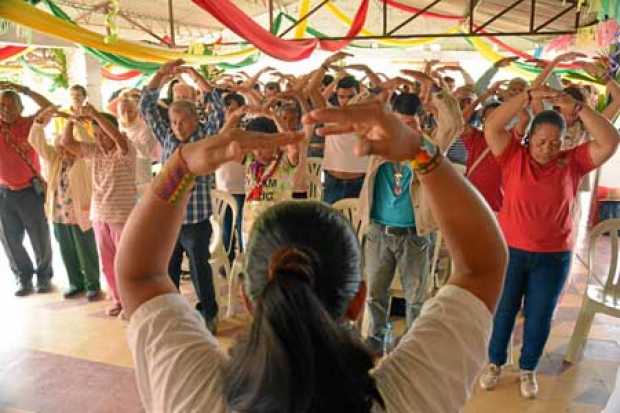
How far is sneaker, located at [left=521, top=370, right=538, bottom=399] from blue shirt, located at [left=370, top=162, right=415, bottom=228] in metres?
0.88

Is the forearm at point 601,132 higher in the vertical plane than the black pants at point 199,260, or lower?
higher

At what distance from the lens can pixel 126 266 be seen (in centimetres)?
77

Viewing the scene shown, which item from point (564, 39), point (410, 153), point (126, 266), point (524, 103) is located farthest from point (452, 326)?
point (564, 39)

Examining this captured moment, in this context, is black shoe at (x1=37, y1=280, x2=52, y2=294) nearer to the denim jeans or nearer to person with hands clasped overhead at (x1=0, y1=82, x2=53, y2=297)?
person with hands clasped overhead at (x1=0, y1=82, x2=53, y2=297)

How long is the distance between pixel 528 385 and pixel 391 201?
3.47ft

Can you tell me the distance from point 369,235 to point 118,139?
155 centimetres

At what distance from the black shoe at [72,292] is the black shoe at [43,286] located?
21 cm

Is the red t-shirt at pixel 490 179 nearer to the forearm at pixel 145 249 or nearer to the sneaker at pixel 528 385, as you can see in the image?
the sneaker at pixel 528 385

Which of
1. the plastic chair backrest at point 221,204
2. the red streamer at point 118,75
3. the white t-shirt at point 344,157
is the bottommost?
the plastic chair backrest at point 221,204

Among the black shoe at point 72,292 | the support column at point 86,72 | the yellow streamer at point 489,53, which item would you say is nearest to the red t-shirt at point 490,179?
the black shoe at point 72,292

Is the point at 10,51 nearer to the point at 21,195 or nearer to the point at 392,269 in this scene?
the point at 21,195

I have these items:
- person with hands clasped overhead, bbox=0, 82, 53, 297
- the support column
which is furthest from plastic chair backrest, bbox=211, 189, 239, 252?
the support column

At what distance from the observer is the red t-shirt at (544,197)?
7.10 feet

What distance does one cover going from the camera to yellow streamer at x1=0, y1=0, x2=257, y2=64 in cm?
206
